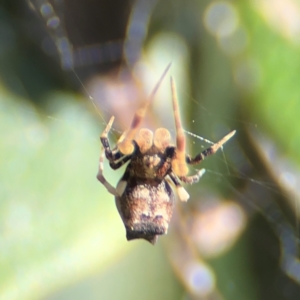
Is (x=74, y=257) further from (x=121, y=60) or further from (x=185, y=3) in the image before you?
(x=185, y=3)

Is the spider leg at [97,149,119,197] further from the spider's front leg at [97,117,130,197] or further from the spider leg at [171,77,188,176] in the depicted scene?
the spider leg at [171,77,188,176]

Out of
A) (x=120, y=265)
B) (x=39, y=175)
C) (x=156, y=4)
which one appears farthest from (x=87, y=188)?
(x=156, y=4)

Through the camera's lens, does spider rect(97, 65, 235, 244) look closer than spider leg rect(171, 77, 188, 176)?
No

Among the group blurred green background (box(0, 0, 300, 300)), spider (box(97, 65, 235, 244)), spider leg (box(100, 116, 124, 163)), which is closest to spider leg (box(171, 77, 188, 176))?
spider (box(97, 65, 235, 244))

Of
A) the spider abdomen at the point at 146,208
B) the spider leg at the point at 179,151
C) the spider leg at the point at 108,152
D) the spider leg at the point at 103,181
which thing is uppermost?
the spider leg at the point at 108,152

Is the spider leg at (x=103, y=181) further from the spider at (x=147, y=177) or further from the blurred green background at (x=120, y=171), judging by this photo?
the blurred green background at (x=120, y=171)

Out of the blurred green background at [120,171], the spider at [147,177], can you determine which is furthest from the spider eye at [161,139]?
the blurred green background at [120,171]

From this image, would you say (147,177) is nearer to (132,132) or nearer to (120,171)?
(132,132)

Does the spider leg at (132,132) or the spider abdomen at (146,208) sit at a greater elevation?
the spider leg at (132,132)
